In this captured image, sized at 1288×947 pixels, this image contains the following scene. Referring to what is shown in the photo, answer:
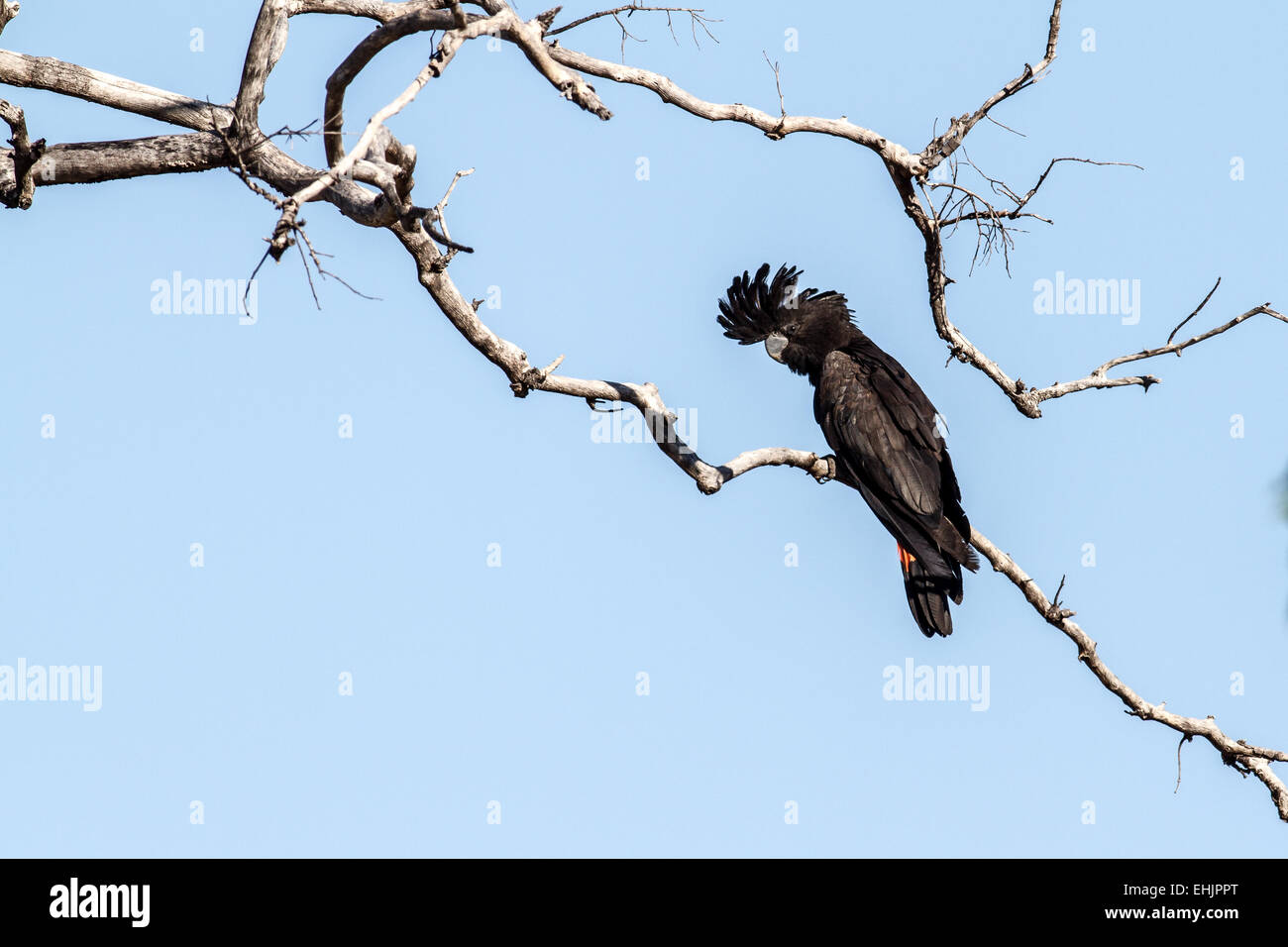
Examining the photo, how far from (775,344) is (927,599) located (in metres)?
2.02

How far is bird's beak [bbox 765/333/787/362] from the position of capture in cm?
793

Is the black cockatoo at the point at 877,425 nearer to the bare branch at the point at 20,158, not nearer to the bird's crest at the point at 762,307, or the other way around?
the bird's crest at the point at 762,307

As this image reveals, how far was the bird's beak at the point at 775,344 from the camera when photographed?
7.93 metres

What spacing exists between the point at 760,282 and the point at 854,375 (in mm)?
810

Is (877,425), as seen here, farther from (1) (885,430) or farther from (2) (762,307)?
(2) (762,307)

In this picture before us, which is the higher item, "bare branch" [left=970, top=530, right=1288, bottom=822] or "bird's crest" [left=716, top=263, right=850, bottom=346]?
"bird's crest" [left=716, top=263, right=850, bottom=346]

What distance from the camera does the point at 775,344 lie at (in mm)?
7949

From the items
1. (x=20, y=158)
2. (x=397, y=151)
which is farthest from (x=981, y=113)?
(x=20, y=158)

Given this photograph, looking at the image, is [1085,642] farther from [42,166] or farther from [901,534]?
[42,166]

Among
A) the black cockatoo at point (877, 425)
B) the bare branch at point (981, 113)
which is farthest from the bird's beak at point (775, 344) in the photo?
the bare branch at point (981, 113)

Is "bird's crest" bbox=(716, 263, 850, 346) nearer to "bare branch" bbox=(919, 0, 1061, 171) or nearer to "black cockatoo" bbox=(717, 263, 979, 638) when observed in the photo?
"black cockatoo" bbox=(717, 263, 979, 638)

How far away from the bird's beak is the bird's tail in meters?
1.75

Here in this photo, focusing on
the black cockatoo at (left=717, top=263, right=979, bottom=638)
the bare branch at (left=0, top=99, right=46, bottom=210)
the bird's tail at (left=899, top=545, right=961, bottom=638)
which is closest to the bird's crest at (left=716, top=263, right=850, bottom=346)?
the black cockatoo at (left=717, top=263, right=979, bottom=638)

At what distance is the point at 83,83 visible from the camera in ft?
17.6
